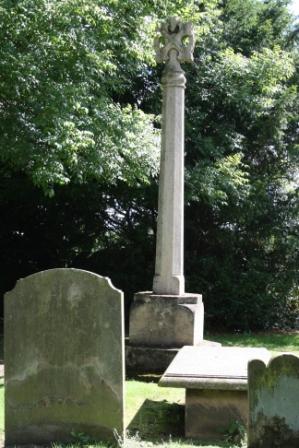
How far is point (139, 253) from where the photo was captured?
49.2 feet

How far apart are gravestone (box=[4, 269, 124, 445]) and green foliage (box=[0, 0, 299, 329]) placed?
514 cm

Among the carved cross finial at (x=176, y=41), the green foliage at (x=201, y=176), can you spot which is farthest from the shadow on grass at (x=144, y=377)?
the carved cross finial at (x=176, y=41)

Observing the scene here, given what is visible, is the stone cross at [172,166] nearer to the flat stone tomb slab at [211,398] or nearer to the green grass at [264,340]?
the flat stone tomb slab at [211,398]

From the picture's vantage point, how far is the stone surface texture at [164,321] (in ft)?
26.6

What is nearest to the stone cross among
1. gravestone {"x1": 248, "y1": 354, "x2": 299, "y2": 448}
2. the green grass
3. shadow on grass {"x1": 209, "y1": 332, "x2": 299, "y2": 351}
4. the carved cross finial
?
the carved cross finial

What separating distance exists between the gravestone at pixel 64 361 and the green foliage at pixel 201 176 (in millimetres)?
5142

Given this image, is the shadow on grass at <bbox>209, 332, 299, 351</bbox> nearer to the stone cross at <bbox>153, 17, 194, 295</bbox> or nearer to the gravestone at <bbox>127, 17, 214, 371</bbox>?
the gravestone at <bbox>127, 17, 214, 371</bbox>

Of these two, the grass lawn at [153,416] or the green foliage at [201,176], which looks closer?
the grass lawn at [153,416]

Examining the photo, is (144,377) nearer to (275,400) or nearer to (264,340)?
(275,400)

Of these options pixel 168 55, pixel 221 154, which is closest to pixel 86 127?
pixel 168 55

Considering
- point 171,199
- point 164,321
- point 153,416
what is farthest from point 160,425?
point 171,199

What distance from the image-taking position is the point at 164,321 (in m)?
8.16

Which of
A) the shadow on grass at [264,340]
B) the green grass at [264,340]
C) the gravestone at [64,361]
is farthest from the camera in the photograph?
the shadow on grass at [264,340]

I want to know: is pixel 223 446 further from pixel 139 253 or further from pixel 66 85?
pixel 139 253
